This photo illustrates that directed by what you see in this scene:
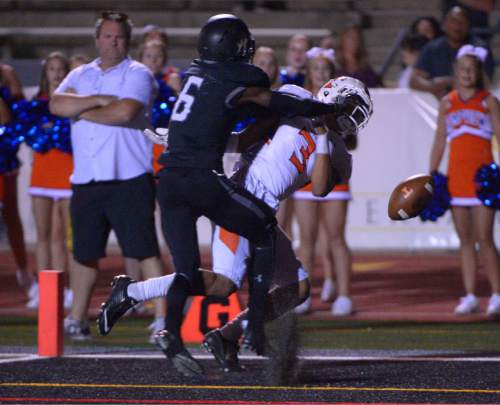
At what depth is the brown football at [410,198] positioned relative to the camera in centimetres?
716

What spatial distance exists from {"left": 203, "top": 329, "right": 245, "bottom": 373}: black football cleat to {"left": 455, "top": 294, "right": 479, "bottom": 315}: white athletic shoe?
3.25 meters

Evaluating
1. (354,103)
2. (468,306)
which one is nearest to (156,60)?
(468,306)

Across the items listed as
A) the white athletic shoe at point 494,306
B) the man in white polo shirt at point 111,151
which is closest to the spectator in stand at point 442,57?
the white athletic shoe at point 494,306

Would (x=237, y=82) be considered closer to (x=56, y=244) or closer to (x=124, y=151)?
(x=124, y=151)

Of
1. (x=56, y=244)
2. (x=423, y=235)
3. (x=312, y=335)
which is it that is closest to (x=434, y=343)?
(x=312, y=335)

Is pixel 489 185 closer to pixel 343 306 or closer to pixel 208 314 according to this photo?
pixel 343 306

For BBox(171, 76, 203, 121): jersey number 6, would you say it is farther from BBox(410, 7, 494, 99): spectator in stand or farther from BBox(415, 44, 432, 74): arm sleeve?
BBox(415, 44, 432, 74): arm sleeve

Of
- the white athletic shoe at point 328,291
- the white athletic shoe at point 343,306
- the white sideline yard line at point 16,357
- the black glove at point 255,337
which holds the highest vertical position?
the black glove at point 255,337

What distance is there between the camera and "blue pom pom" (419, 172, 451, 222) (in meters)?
9.70

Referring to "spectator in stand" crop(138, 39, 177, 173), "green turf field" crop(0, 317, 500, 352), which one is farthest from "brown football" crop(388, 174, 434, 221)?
"spectator in stand" crop(138, 39, 177, 173)

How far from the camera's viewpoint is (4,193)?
10.5m

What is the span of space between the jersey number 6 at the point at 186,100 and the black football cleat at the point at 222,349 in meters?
1.02

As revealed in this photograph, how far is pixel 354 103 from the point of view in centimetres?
677

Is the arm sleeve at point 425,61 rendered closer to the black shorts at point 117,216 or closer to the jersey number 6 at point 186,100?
the black shorts at point 117,216
